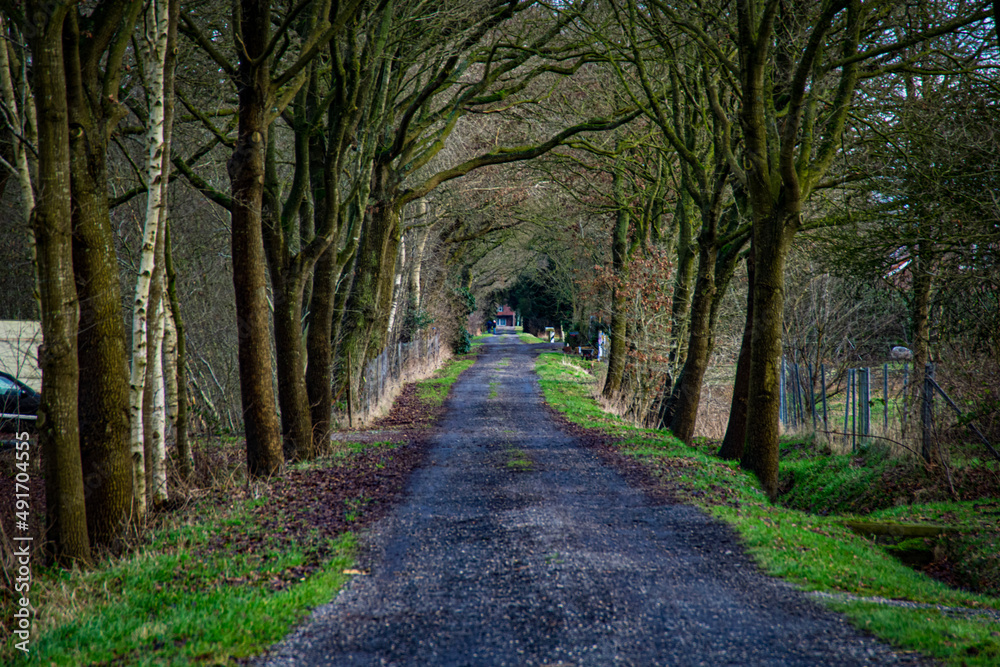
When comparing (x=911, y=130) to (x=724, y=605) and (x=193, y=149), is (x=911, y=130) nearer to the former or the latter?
(x=724, y=605)

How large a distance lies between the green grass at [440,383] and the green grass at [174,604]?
51.7ft

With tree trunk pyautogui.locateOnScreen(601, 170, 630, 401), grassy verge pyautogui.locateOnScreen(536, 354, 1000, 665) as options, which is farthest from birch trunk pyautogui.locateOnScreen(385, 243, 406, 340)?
grassy verge pyautogui.locateOnScreen(536, 354, 1000, 665)

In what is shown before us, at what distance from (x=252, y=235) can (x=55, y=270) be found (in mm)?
4256

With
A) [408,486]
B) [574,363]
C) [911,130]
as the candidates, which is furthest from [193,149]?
[574,363]

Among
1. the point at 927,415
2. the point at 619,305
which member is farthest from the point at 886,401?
the point at 619,305

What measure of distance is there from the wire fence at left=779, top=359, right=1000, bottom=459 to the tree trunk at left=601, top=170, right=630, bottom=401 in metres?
5.99

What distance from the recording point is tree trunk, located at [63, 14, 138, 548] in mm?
6816

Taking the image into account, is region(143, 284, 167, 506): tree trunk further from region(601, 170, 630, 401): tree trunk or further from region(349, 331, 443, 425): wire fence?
region(601, 170, 630, 401): tree trunk

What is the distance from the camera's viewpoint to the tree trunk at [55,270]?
6.05 meters

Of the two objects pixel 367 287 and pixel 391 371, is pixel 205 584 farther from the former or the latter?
pixel 391 371

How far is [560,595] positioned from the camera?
5703 millimetres

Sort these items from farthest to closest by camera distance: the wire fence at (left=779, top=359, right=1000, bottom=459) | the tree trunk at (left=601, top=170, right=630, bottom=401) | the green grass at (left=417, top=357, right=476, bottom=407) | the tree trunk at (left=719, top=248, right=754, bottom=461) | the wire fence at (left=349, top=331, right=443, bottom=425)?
1. the green grass at (left=417, top=357, right=476, bottom=407)
2. the tree trunk at (left=601, top=170, right=630, bottom=401)
3. the wire fence at (left=349, top=331, right=443, bottom=425)
4. the tree trunk at (left=719, top=248, right=754, bottom=461)
5. the wire fence at (left=779, top=359, right=1000, bottom=459)

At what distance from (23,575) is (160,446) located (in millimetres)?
2560

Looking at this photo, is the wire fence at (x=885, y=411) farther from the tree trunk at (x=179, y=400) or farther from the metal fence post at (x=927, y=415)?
the tree trunk at (x=179, y=400)
